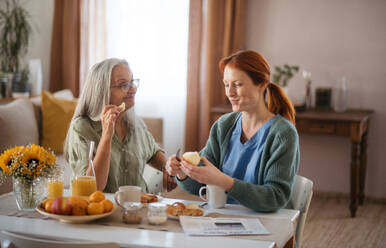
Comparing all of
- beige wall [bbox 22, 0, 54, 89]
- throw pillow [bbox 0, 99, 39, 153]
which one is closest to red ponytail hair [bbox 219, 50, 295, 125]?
throw pillow [bbox 0, 99, 39, 153]

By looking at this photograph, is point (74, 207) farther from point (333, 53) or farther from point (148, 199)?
point (333, 53)

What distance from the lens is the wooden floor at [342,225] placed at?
10.8ft

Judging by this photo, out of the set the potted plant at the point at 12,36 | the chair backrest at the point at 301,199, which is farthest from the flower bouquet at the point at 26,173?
the potted plant at the point at 12,36

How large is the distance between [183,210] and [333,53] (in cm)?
293

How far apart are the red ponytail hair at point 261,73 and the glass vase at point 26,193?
0.89 meters

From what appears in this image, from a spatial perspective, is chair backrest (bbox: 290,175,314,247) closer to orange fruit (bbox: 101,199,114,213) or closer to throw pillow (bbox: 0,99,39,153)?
orange fruit (bbox: 101,199,114,213)

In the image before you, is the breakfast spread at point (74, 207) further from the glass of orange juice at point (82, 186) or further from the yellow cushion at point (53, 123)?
the yellow cushion at point (53, 123)

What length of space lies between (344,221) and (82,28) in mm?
2995

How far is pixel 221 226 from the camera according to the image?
161 centimetres

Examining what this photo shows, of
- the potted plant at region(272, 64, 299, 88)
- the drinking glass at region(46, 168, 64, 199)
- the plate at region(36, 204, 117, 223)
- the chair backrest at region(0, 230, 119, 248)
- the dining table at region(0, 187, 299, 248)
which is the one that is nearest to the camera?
the chair backrest at region(0, 230, 119, 248)

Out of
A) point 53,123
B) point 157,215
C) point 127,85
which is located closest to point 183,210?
point 157,215

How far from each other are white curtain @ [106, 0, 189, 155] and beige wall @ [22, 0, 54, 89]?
0.66m

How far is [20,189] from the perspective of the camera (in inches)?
69.1

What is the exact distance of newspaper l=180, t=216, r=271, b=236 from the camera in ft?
5.09
